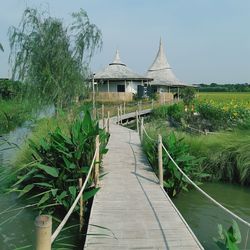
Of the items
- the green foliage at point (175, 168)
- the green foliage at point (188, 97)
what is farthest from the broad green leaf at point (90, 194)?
the green foliage at point (188, 97)

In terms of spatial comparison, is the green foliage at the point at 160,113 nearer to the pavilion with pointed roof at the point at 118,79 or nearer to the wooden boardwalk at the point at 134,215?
the pavilion with pointed roof at the point at 118,79

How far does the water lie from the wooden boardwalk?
2.52 feet

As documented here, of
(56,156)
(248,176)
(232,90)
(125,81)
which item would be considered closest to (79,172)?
(56,156)

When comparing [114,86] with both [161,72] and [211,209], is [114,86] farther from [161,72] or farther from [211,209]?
[211,209]

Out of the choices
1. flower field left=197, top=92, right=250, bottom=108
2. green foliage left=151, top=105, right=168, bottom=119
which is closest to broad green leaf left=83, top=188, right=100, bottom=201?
flower field left=197, top=92, right=250, bottom=108

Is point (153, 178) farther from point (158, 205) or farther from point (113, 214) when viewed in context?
point (113, 214)

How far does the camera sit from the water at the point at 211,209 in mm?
6691

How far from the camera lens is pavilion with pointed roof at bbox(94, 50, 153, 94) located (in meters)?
35.7

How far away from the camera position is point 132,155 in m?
11.0

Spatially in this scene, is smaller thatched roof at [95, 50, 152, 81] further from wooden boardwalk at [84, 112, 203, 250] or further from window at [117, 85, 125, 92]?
wooden boardwalk at [84, 112, 203, 250]

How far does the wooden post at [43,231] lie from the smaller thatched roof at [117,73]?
3256 centimetres

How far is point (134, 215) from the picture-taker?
19.5ft

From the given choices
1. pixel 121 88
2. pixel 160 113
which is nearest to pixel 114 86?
pixel 121 88

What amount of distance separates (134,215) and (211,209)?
2.71 m
